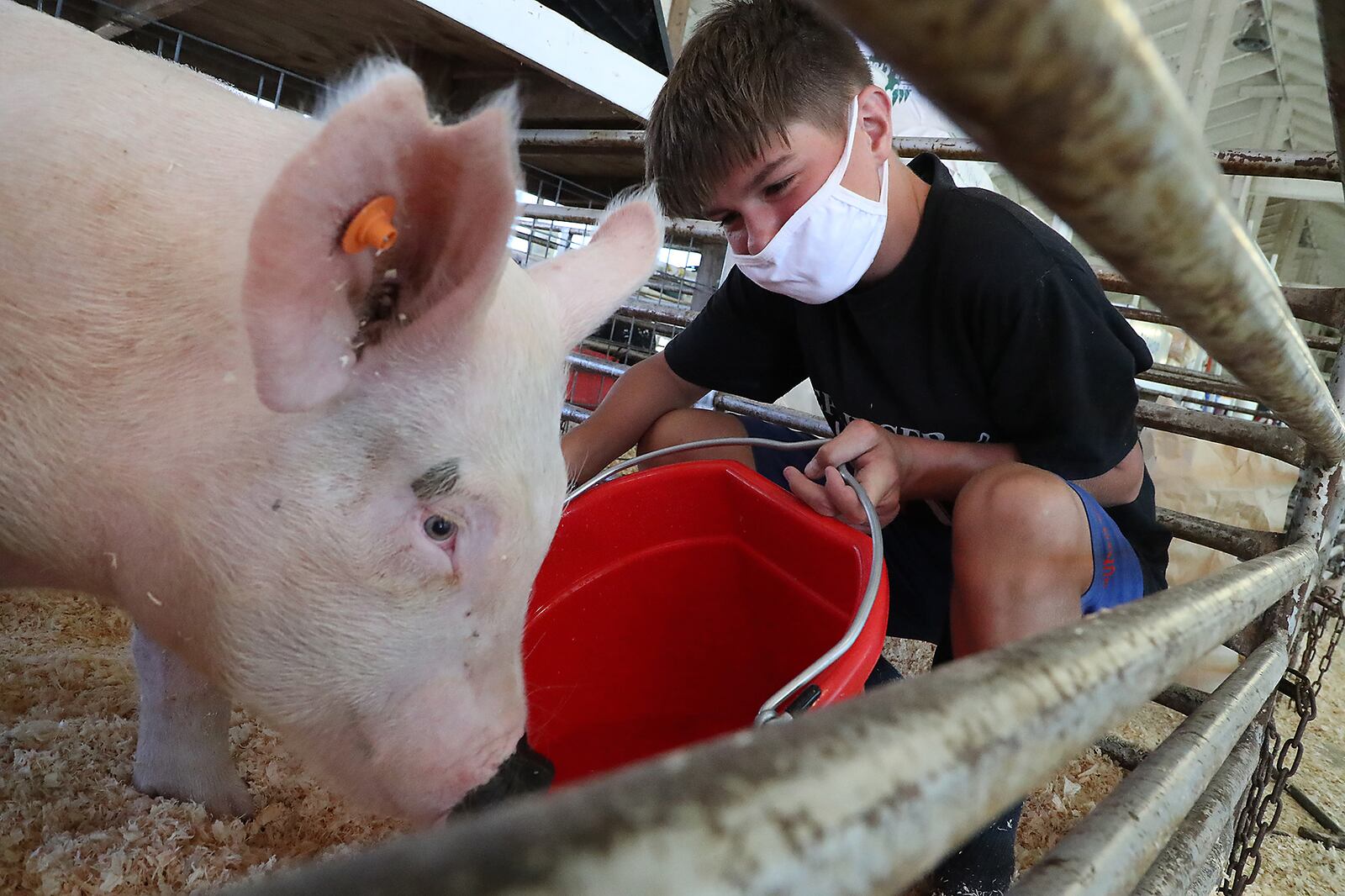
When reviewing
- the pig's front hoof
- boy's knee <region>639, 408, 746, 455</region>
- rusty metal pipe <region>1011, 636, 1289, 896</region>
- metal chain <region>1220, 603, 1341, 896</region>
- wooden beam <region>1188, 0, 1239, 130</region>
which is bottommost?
the pig's front hoof

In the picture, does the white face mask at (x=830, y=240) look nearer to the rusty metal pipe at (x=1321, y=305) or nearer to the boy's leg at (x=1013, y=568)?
the boy's leg at (x=1013, y=568)

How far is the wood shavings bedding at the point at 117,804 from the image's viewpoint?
1056mm

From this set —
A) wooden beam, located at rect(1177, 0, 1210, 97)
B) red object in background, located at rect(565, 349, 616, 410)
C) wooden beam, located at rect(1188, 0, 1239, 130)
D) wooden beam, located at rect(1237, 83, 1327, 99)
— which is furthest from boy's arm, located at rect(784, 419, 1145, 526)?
wooden beam, located at rect(1237, 83, 1327, 99)

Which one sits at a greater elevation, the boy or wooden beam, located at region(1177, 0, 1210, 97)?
wooden beam, located at region(1177, 0, 1210, 97)

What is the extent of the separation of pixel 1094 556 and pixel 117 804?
1393mm

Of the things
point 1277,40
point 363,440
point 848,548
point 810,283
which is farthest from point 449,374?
point 1277,40

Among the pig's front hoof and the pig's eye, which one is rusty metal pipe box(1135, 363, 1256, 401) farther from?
the pig's front hoof

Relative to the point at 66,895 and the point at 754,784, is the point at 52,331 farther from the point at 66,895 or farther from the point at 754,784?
the point at 754,784

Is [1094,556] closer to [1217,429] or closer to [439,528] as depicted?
[1217,429]

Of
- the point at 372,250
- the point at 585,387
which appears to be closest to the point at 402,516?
the point at 372,250

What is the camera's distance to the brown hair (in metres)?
1.36

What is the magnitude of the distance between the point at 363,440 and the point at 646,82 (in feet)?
6.96

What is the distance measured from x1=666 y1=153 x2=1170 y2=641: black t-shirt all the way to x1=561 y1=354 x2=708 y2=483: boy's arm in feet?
0.37

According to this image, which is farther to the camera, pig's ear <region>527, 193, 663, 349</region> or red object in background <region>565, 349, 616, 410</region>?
red object in background <region>565, 349, 616, 410</region>
